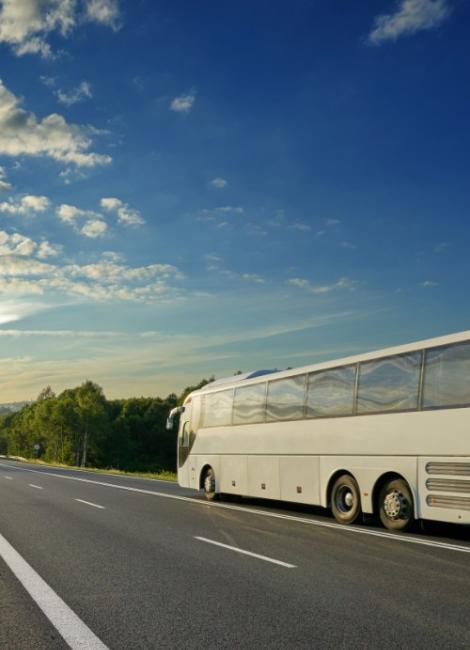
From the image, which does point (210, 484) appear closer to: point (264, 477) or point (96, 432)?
point (264, 477)

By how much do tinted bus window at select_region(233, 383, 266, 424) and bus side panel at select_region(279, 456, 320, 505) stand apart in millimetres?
1653

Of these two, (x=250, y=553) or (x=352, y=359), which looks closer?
(x=250, y=553)

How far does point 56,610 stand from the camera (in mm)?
5965

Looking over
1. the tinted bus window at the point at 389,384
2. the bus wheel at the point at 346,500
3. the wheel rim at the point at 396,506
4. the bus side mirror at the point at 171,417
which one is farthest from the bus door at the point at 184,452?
the wheel rim at the point at 396,506

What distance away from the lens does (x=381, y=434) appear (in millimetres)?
12648

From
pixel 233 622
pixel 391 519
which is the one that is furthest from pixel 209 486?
pixel 233 622

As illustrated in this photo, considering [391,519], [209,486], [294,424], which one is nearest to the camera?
[391,519]

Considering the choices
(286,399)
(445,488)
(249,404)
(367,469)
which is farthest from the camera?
(249,404)

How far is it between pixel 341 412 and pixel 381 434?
1.38 meters

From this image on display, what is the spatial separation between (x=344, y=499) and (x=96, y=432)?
91.1 metres

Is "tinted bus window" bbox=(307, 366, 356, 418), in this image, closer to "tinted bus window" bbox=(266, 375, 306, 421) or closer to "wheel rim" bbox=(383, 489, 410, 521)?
"tinted bus window" bbox=(266, 375, 306, 421)

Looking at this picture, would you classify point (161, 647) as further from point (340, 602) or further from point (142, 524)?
point (142, 524)

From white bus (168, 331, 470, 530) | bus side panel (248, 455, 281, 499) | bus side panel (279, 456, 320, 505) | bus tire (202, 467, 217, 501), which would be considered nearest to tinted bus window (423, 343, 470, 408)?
white bus (168, 331, 470, 530)

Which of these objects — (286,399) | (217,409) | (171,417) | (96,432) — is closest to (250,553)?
(286,399)
